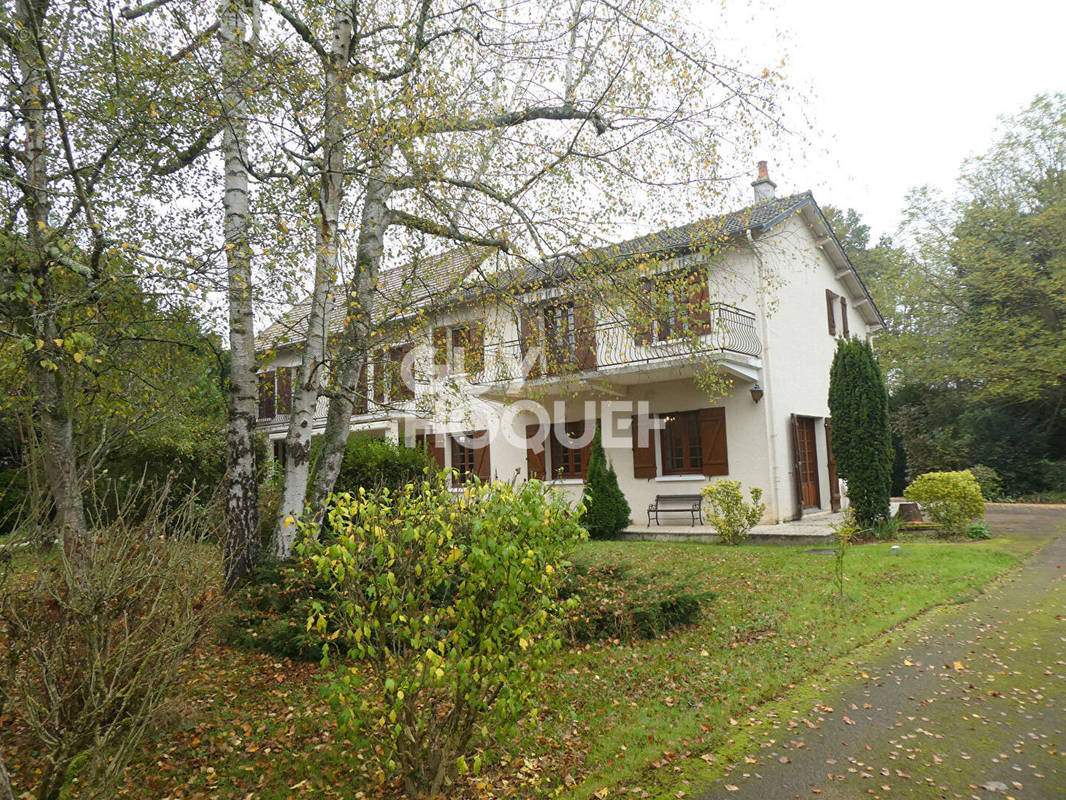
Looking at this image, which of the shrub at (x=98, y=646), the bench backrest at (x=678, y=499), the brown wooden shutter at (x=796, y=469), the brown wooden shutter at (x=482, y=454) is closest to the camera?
the shrub at (x=98, y=646)

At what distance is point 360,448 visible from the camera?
12414 mm

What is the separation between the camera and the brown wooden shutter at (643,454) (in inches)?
606

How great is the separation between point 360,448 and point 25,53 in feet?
25.9

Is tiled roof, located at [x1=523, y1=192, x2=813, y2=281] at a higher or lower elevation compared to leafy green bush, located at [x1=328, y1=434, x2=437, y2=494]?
higher

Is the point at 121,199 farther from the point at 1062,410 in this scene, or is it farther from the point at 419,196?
the point at 1062,410

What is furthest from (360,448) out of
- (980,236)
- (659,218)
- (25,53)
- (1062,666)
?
(980,236)

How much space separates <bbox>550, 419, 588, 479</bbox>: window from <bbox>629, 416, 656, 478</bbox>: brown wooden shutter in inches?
59.6

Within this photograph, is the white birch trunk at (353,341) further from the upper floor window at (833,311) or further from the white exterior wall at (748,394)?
the upper floor window at (833,311)

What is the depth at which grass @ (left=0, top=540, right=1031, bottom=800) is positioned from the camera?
11.8ft

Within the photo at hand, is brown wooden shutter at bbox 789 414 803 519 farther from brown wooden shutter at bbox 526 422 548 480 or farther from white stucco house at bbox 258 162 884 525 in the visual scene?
brown wooden shutter at bbox 526 422 548 480

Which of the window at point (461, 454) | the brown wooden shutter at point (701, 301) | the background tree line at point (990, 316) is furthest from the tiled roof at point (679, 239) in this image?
the background tree line at point (990, 316)

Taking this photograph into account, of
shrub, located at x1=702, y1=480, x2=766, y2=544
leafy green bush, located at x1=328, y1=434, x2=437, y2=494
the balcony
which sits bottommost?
shrub, located at x1=702, y1=480, x2=766, y2=544

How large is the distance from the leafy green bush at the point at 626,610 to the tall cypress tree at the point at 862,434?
7.15m

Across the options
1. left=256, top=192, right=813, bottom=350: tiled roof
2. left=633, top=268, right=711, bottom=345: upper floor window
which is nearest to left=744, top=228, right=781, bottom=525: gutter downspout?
left=256, top=192, right=813, bottom=350: tiled roof
